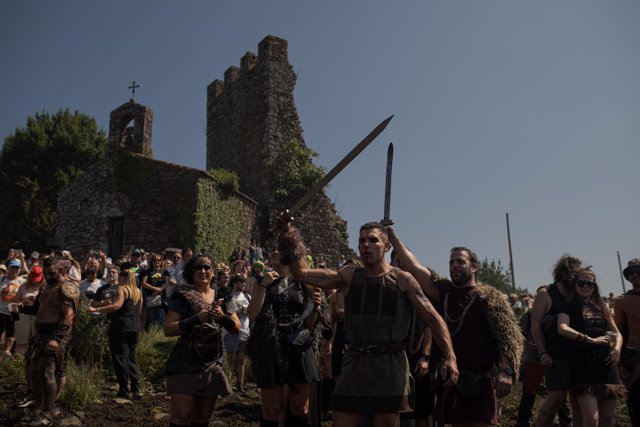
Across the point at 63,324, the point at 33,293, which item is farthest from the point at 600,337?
the point at 33,293

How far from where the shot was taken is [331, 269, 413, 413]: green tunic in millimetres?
3895

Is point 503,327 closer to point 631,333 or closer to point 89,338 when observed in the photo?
point 631,333

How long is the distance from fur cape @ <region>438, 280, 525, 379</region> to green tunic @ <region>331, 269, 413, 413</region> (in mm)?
879

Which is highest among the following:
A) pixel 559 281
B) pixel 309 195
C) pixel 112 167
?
pixel 112 167

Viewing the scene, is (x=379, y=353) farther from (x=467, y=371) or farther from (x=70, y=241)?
(x=70, y=241)

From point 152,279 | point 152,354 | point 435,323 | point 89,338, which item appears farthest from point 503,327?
point 152,279

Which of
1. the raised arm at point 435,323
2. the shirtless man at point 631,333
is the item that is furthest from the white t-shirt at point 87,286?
the shirtless man at point 631,333

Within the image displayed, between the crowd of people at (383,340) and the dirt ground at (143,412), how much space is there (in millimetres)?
307

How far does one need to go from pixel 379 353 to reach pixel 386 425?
52 cm

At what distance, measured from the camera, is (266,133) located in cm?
2373

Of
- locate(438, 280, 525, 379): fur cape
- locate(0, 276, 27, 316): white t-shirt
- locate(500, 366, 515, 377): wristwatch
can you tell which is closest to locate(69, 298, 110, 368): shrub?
locate(0, 276, 27, 316): white t-shirt

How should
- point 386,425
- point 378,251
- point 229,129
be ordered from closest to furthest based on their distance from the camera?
1. point 386,425
2. point 378,251
3. point 229,129

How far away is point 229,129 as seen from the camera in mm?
27297

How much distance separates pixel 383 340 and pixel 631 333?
3.64 m
